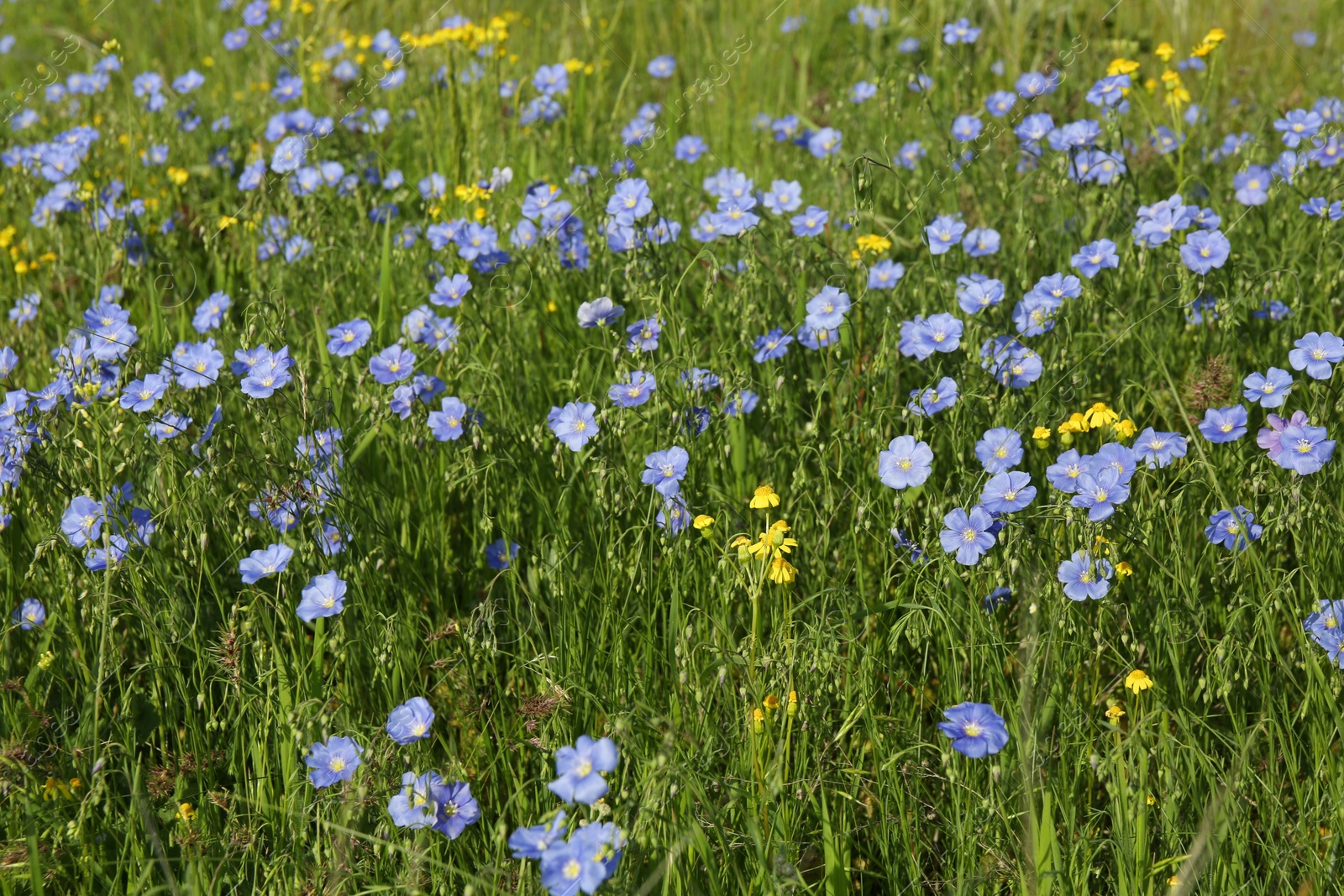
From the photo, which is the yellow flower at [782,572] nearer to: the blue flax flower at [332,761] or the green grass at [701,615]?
the green grass at [701,615]

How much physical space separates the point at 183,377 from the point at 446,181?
150cm

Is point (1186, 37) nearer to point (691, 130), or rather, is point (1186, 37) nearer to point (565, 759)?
point (691, 130)

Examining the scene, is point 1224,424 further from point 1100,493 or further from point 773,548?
point 773,548

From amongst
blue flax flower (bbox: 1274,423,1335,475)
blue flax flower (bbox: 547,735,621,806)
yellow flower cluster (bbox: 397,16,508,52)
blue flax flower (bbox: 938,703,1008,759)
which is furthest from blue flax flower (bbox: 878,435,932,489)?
yellow flower cluster (bbox: 397,16,508,52)

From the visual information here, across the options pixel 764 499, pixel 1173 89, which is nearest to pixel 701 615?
pixel 764 499

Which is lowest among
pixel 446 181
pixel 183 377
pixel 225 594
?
pixel 225 594

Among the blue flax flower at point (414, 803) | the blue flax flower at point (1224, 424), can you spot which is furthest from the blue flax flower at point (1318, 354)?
the blue flax flower at point (414, 803)

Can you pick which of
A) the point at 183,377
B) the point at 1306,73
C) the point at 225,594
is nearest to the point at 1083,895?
the point at 225,594

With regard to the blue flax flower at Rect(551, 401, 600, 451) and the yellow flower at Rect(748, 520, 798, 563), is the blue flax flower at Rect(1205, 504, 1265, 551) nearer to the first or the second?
the yellow flower at Rect(748, 520, 798, 563)

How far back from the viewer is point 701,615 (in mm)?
1965

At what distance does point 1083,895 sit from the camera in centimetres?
154

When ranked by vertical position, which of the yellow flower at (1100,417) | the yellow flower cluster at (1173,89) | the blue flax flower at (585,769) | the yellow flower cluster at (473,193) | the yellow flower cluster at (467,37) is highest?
the yellow flower cluster at (467,37)

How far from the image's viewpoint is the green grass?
160cm

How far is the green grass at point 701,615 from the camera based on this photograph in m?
1.60
